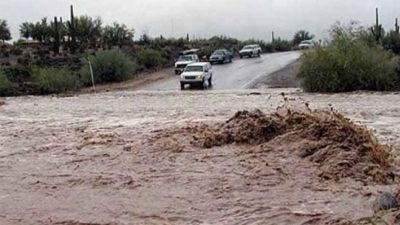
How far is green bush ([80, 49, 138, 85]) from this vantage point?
5242 cm

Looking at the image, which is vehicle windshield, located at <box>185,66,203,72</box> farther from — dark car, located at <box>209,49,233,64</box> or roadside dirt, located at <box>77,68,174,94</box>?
dark car, located at <box>209,49,233,64</box>

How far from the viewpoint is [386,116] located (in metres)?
23.9

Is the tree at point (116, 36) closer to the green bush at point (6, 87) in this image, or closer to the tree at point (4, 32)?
the tree at point (4, 32)

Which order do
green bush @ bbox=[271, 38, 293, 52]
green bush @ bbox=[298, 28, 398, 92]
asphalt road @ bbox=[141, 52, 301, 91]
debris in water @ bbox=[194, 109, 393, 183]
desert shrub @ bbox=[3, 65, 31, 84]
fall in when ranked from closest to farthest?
1. debris in water @ bbox=[194, 109, 393, 183]
2. green bush @ bbox=[298, 28, 398, 92]
3. asphalt road @ bbox=[141, 52, 301, 91]
4. desert shrub @ bbox=[3, 65, 31, 84]
5. green bush @ bbox=[271, 38, 293, 52]

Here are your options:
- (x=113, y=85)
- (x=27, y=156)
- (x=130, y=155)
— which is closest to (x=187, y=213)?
(x=130, y=155)

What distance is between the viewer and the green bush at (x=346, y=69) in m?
38.6

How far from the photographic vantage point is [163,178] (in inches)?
541

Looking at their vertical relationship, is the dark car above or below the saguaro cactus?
below

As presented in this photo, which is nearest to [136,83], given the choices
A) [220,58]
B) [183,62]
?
[183,62]

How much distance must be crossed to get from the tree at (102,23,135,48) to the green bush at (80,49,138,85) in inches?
767

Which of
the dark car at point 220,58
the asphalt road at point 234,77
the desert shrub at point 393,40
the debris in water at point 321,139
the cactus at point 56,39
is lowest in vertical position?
the asphalt road at point 234,77

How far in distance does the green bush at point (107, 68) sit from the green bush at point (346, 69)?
18.3 meters

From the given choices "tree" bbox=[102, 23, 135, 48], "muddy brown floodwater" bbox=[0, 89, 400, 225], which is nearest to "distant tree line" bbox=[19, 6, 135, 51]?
"tree" bbox=[102, 23, 135, 48]

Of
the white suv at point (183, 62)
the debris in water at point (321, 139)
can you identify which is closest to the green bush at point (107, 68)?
the white suv at point (183, 62)
